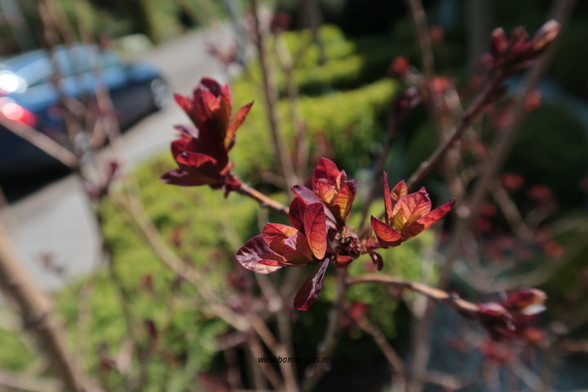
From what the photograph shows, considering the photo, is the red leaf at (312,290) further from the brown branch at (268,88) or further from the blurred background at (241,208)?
the brown branch at (268,88)

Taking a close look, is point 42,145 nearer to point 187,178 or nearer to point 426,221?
point 187,178

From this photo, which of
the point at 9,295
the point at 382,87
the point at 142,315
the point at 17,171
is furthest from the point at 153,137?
the point at 9,295

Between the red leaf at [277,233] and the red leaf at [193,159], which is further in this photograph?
the red leaf at [193,159]

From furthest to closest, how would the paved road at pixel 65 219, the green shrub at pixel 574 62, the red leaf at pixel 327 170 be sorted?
the green shrub at pixel 574 62
the paved road at pixel 65 219
the red leaf at pixel 327 170

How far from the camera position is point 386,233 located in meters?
0.43

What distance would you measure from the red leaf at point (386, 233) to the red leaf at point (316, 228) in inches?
2.0

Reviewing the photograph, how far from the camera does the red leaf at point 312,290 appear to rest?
41 centimetres

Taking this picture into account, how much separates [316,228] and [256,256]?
75 millimetres

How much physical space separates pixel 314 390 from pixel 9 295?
2.87m

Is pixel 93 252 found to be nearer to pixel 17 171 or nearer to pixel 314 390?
pixel 17 171

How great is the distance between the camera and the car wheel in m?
10.1

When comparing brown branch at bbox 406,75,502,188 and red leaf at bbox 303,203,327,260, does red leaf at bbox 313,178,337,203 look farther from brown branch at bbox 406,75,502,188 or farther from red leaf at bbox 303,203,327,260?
brown branch at bbox 406,75,502,188

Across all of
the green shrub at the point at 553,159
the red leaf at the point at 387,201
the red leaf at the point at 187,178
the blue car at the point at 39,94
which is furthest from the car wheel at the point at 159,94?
the red leaf at the point at 387,201

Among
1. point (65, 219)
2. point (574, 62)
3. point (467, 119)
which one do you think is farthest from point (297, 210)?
point (574, 62)
